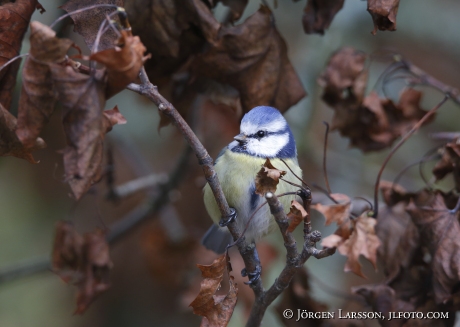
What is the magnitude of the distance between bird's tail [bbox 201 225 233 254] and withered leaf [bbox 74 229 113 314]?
0.52 meters

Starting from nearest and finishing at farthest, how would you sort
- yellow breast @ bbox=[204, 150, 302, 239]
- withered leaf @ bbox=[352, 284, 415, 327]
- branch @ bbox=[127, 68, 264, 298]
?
branch @ bbox=[127, 68, 264, 298] < withered leaf @ bbox=[352, 284, 415, 327] < yellow breast @ bbox=[204, 150, 302, 239]

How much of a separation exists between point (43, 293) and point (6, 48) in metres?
2.58

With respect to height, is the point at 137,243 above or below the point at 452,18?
below

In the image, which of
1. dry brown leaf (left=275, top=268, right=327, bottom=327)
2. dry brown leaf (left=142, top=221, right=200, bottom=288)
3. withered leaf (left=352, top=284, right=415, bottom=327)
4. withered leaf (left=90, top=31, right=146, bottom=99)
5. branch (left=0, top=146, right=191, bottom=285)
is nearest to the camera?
withered leaf (left=90, top=31, right=146, bottom=99)

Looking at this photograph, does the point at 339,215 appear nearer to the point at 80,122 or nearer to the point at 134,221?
the point at 80,122

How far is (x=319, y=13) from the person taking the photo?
1929 mm

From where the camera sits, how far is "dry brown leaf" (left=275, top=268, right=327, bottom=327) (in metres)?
2.17

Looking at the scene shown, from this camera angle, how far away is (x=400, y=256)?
6.26 ft

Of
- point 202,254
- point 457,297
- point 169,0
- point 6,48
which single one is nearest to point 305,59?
point 202,254

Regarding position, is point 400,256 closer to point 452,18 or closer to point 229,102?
point 229,102

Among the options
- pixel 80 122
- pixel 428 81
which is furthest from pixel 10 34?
pixel 428 81

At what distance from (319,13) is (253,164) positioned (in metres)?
0.65

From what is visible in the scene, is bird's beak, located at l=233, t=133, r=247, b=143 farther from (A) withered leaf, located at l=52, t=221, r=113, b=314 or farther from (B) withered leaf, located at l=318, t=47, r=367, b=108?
(A) withered leaf, located at l=52, t=221, r=113, b=314

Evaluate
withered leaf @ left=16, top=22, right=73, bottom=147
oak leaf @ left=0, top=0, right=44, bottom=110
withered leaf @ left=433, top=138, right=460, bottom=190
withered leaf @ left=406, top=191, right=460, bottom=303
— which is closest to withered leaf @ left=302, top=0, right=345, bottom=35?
withered leaf @ left=433, top=138, right=460, bottom=190
